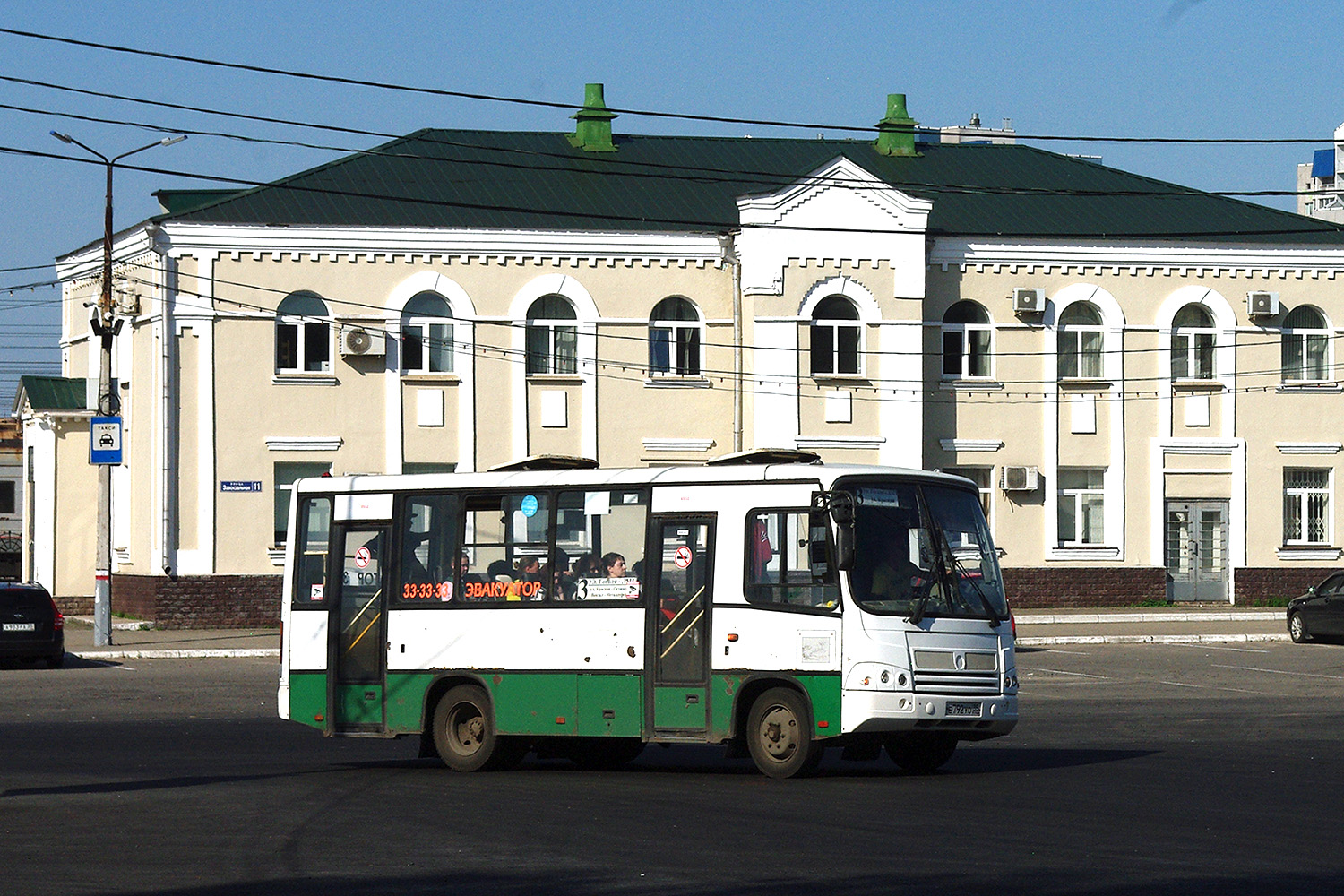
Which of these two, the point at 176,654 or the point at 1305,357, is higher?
the point at 1305,357

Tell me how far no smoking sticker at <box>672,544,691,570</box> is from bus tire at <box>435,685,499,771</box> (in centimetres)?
215

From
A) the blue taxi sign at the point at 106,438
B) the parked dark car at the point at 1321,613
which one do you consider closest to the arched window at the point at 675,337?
the blue taxi sign at the point at 106,438

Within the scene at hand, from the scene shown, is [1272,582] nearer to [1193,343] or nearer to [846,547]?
[1193,343]

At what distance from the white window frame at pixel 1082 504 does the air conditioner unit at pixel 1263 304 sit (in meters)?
4.76

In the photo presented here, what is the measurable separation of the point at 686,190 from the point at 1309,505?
1554 cm

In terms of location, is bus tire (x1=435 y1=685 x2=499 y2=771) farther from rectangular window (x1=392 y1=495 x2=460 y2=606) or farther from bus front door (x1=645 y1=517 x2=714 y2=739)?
bus front door (x1=645 y1=517 x2=714 y2=739)

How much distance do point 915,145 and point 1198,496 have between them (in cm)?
1063

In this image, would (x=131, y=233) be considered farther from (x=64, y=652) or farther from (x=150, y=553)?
(x=64, y=652)

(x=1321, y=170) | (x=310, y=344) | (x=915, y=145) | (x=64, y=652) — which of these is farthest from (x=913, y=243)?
(x=1321, y=170)

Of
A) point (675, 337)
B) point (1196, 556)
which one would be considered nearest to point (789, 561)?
point (675, 337)

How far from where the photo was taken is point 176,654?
31578 millimetres

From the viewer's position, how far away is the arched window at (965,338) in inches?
1601

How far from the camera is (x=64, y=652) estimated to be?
31344mm

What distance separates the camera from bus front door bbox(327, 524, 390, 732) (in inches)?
667
